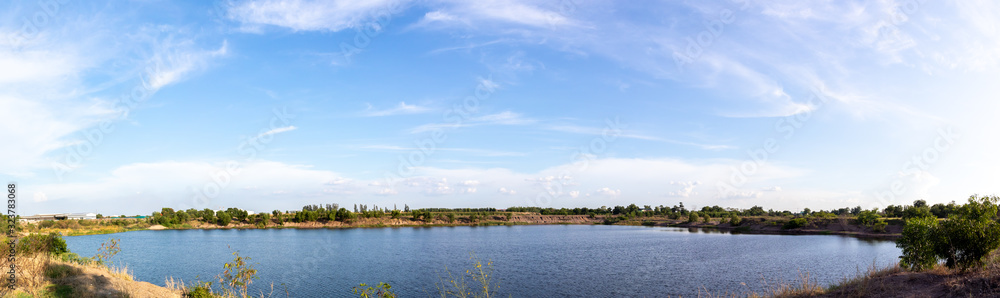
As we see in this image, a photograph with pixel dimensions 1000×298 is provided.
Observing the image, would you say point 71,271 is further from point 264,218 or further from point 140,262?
point 264,218

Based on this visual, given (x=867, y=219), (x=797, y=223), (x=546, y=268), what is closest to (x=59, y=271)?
(x=546, y=268)

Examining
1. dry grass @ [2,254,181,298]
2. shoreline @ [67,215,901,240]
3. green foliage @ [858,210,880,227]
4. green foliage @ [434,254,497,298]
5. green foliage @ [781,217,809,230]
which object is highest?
dry grass @ [2,254,181,298]

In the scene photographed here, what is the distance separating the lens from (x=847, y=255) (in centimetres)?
6303

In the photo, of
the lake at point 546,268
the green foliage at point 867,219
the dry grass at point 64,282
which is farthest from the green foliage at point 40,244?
the green foliage at point 867,219

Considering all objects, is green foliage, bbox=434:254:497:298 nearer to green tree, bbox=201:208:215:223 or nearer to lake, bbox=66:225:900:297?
lake, bbox=66:225:900:297

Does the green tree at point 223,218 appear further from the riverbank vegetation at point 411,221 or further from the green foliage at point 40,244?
the green foliage at point 40,244

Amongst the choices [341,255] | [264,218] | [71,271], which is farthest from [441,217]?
[71,271]

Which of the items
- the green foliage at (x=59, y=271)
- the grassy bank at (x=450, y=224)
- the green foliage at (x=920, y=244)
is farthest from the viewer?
the grassy bank at (x=450, y=224)

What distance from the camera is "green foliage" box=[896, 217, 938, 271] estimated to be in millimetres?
21469

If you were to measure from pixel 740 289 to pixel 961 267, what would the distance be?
1859cm

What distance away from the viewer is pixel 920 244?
22.0 metres

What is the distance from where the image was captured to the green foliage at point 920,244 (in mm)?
21469

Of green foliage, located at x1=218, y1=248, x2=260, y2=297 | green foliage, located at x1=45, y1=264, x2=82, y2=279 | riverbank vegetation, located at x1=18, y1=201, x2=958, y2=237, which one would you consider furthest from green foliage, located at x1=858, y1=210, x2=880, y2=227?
green foliage, located at x1=45, y1=264, x2=82, y2=279

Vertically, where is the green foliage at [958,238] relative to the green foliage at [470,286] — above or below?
above
